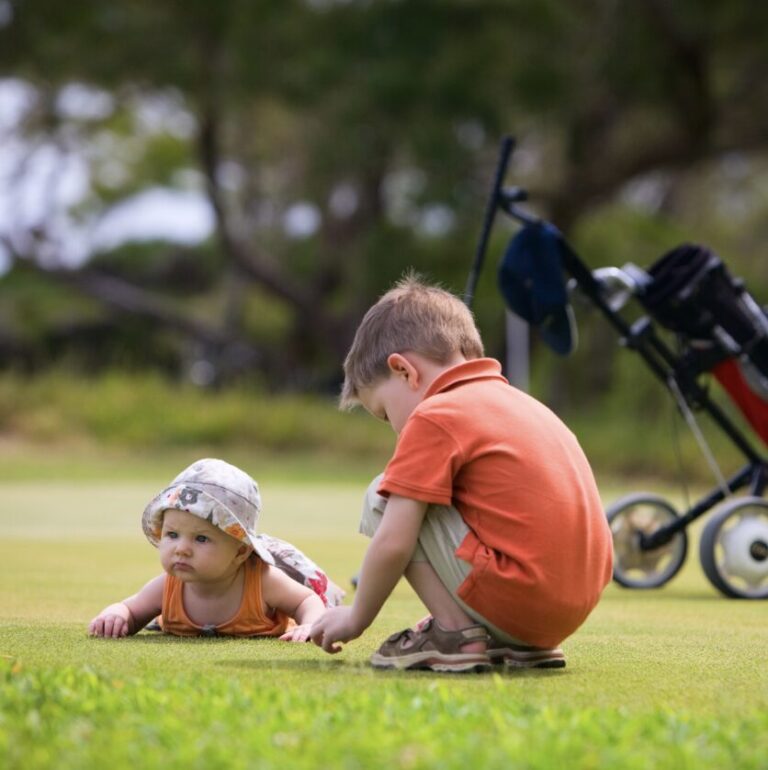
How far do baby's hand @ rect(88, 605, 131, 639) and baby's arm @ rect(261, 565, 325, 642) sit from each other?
398 millimetres

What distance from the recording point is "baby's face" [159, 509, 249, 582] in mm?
3945

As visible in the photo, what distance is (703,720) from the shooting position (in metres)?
2.72

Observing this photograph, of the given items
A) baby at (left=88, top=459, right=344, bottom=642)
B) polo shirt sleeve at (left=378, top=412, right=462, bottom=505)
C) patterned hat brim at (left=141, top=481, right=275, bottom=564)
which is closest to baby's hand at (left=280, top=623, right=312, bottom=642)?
baby at (left=88, top=459, right=344, bottom=642)

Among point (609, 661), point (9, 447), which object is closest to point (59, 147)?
point (9, 447)

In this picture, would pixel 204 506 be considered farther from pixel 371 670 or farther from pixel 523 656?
pixel 523 656

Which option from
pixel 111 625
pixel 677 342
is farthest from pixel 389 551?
pixel 677 342

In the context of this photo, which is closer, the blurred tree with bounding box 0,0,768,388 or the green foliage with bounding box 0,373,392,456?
the green foliage with bounding box 0,373,392,456

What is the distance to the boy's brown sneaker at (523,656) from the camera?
140 inches

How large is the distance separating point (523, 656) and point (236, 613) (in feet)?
3.21

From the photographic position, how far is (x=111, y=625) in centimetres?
409

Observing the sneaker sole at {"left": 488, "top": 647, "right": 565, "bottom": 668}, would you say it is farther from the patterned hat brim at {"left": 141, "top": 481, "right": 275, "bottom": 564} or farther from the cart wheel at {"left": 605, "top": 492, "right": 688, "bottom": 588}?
the cart wheel at {"left": 605, "top": 492, "right": 688, "bottom": 588}

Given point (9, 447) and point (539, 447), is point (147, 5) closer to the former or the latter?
point (9, 447)

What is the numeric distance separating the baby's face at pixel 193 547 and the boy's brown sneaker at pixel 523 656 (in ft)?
2.63

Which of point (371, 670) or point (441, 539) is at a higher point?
point (441, 539)
